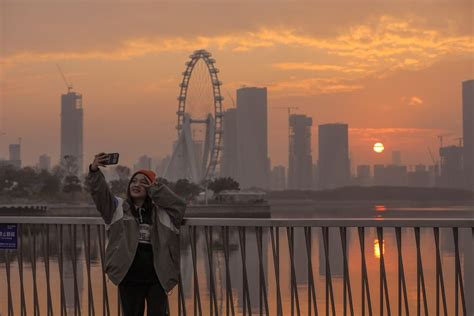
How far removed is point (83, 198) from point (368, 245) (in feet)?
296

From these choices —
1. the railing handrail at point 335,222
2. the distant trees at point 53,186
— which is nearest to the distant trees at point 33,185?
the distant trees at point 53,186

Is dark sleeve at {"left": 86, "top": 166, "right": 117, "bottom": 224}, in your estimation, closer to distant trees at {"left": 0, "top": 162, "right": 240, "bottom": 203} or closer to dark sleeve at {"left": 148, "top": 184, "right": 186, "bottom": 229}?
dark sleeve at {"left": 148, "top": 184, "right": 186, "bottom": 229}

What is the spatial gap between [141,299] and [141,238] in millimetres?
487

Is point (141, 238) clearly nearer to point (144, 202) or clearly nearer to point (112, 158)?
point (144, 202)

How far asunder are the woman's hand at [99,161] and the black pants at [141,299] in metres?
0.92

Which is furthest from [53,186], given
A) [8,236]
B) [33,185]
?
[8,236]

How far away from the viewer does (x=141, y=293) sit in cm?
540

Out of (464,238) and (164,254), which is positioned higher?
(164,254)

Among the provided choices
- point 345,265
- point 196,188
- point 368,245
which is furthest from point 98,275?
point 196,188

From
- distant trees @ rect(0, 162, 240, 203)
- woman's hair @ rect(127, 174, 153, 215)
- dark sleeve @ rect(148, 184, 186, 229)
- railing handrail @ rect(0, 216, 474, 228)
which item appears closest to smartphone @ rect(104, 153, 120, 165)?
woman's hair @ rect(127, 174, 153, 215)

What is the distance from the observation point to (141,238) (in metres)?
5.31

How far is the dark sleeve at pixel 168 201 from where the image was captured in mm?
5234

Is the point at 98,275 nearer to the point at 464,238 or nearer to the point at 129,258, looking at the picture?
the point at 129,258

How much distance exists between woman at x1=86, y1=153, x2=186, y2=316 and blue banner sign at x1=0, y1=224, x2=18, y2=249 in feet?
5.86
